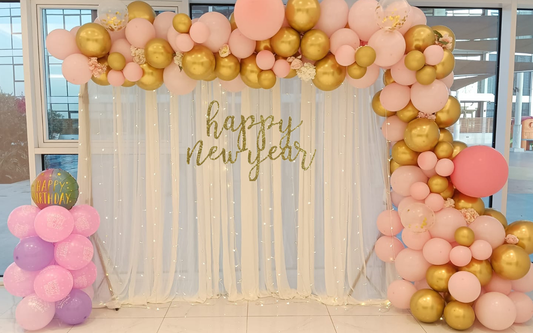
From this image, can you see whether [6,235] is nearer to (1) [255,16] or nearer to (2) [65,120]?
(2) [65,120]

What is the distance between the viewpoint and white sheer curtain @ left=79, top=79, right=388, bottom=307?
316 centimetres

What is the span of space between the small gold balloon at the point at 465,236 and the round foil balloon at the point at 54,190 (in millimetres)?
2402

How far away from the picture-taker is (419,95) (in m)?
2.78

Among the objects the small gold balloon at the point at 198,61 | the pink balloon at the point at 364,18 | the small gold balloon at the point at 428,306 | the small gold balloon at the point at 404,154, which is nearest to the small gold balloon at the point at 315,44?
the pink balloon at the point at 364,18

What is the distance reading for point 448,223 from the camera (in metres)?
2.81

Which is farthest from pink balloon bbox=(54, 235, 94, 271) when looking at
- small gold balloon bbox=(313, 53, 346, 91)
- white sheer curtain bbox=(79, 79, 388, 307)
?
small gold balloon bbox=(313, 53, 346, 91)

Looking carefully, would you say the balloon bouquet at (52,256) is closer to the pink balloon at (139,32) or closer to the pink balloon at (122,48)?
the pink balloon at (122,48)

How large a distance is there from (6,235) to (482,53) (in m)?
4.75

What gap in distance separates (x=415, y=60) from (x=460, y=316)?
5.01 ft

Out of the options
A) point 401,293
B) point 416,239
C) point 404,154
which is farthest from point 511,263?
point 404,154

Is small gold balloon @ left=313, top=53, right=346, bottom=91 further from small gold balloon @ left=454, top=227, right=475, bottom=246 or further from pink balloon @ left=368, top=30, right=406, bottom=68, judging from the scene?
small gold balloon @ left=454, top=227, right=475, bottom=246

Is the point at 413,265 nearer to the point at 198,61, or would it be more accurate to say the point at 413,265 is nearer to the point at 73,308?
the point at 198,61

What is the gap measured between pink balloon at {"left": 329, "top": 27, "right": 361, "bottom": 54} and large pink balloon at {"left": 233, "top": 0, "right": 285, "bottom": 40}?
13.5 inches

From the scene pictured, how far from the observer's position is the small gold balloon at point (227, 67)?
278cm
